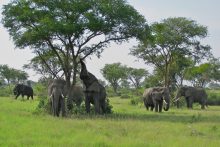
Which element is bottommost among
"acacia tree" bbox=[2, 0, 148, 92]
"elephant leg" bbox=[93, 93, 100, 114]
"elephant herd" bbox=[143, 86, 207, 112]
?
"elephant leg" bbox=[93, 93, 100, 114]

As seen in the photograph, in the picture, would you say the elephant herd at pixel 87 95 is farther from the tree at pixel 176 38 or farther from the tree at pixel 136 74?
the tree at pixel 136 74

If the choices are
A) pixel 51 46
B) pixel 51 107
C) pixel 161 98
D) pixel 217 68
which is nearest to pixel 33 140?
pixel 51 107

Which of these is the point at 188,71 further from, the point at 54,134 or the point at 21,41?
the point at 54,134

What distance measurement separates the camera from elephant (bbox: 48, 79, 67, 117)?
24203 mm

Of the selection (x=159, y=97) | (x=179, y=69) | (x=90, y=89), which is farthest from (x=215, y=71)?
(x=90, y=89)

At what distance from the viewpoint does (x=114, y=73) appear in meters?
101

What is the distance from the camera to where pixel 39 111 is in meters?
26.7

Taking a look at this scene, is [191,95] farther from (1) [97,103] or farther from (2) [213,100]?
(1) [97,103]

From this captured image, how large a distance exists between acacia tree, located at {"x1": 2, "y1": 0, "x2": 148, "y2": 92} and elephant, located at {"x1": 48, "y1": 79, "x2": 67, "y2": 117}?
138 cm

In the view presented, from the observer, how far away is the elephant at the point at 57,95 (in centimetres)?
2420

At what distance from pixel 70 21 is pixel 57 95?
4.22m

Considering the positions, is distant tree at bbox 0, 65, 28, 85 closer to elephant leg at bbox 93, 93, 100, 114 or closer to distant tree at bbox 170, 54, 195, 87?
distant tree at bbox 170, 54, 195, 87

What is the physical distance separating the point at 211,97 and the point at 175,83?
6436 millimetres

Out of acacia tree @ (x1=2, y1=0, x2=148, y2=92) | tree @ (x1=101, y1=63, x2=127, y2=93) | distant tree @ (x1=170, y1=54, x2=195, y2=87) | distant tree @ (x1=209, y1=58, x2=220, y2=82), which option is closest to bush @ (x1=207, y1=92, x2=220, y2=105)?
distant tree @ (x1=170, y1=54, x2=195, y2=87)
